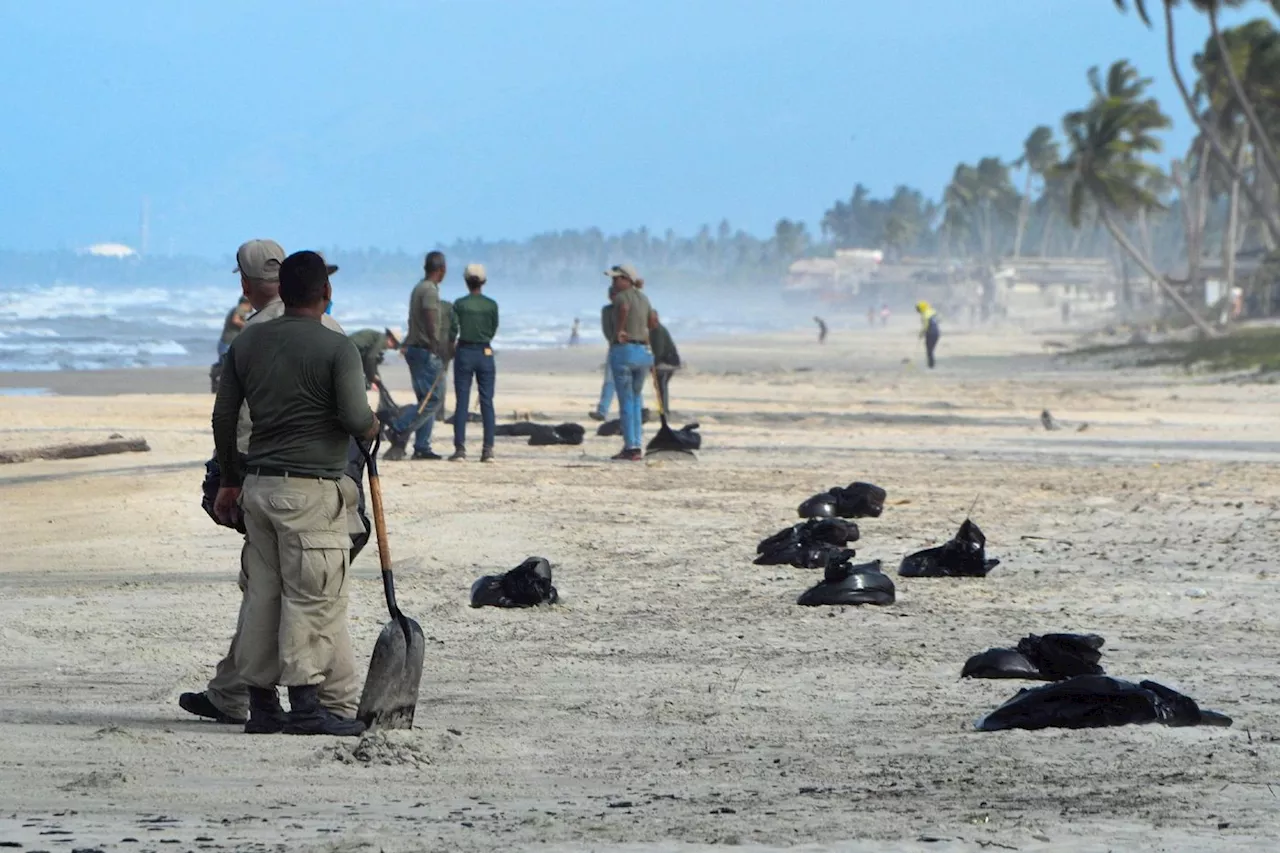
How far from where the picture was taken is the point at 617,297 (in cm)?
1709

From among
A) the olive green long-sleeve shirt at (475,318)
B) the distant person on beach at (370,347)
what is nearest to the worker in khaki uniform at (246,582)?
the distant person on beach at (370,347)

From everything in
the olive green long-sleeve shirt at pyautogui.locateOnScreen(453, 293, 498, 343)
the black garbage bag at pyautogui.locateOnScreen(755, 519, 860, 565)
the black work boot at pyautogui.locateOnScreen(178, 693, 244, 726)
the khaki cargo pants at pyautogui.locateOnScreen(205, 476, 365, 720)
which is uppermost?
the olive green long-sleeve shirt at pyautogui.locateOnScreen(453, 293, 498, 343)

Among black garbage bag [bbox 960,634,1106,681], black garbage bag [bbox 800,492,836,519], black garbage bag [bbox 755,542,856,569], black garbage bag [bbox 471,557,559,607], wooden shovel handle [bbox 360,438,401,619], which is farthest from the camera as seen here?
black garbage bag [bbox 800,492,836,519]

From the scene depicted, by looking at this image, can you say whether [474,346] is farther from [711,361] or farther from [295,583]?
[711,361]

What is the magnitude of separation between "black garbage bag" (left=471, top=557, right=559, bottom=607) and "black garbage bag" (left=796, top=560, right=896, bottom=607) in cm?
124

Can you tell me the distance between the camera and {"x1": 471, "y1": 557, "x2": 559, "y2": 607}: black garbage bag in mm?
9531

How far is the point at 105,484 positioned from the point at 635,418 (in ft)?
15.8

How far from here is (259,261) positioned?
675 centimetres

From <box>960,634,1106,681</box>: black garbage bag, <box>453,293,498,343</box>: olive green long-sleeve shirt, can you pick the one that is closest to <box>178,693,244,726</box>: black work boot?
<box>960,634,1106,681</box>: black garbage bag

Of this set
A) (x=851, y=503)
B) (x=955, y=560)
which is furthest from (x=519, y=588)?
(x=851, y=503)

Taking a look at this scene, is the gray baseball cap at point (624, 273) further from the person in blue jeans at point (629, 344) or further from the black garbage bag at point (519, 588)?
the black garbage bag at point (519, 588)

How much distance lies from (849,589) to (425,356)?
24.9 feet

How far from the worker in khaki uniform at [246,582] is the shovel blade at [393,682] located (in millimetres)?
153

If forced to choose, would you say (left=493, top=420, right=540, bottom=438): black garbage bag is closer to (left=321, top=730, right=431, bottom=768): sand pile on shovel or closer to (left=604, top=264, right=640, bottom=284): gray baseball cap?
(left=604, top=264, right=640, bottom=284): gray baseball cap
